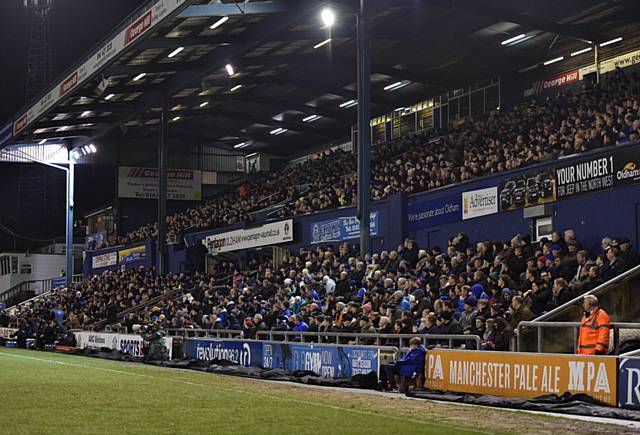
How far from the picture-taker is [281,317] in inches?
950

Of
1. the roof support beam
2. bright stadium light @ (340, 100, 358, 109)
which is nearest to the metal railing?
the roof support beam

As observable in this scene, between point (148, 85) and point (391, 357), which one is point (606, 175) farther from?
point (148, 85)

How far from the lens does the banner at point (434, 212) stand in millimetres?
27375

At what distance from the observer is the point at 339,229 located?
33.2m

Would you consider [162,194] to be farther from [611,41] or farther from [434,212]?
[611,41]

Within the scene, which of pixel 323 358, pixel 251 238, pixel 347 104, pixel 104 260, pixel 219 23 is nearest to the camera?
pixel 323 358

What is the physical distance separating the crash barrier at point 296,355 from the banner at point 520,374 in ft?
5.26

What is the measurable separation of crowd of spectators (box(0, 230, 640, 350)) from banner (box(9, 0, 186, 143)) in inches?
365

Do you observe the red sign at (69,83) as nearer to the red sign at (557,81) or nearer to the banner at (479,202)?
the banner at (479,202)

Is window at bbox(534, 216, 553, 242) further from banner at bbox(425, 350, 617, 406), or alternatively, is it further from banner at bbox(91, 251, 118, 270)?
banner at bbox(91, 251, 118, 270)

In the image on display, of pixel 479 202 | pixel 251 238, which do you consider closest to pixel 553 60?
pixel 479 202

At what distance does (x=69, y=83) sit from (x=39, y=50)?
23301mm

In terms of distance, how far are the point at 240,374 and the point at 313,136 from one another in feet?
114

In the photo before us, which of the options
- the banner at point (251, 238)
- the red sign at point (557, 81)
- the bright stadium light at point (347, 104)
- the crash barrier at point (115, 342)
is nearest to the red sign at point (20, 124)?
the banner at point (251, 238)
